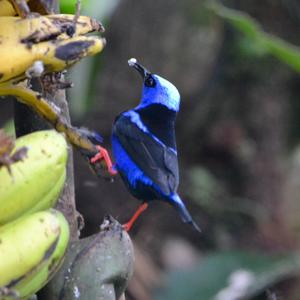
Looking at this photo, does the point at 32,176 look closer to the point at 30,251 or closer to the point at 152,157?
the point at 30,251

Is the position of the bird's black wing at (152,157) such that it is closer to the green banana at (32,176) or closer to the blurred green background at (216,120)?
the green banana at (32,176)

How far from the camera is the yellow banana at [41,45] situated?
875 mm


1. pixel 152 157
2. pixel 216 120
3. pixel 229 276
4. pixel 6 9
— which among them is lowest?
pixel 216 120

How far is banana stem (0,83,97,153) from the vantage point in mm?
906

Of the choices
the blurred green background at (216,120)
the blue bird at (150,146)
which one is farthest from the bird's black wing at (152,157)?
the blurred green background at (216,120)

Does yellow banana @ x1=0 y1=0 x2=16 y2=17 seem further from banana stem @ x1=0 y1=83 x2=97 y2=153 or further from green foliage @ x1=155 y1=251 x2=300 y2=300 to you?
green foliage @ x1=155 y1=251 x2=300 y2=300

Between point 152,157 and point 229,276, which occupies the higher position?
point 152,157

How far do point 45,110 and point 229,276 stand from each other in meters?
1.88

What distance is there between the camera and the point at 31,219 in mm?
A: 835

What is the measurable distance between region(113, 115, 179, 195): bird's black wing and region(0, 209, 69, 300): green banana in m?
0.19

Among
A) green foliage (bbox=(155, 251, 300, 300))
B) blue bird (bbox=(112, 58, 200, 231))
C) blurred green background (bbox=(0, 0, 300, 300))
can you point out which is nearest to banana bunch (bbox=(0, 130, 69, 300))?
blue bird (bbox=(112, 58, 200, 231))

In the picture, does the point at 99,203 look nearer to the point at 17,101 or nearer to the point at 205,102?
the point at 205,102

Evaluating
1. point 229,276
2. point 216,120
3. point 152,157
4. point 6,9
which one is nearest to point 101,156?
point 152,157

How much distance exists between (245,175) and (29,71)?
2.97 meters
